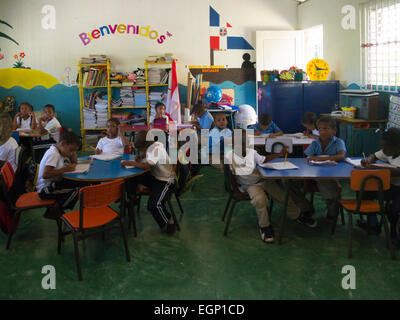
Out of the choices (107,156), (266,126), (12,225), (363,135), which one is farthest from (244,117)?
(12,225)

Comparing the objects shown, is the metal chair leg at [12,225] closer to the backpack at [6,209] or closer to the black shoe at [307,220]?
the backpack at [6,209]

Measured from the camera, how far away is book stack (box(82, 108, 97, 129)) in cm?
833

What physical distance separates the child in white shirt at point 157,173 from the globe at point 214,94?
428 centimetres

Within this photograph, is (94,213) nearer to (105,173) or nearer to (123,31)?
(105,173)

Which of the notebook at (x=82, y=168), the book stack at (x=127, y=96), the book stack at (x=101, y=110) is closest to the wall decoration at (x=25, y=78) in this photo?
the book stack at (x=101, y=110)

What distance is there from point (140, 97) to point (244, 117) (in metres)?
2.13

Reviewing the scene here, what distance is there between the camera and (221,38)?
855cm

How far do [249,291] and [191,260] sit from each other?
662mm

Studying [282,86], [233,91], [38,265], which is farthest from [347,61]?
[38,265]

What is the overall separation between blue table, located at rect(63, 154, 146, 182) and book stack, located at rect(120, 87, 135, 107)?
14.3 feet

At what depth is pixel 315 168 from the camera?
11.9 feet

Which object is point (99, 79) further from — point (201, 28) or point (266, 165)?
point (266, 165)

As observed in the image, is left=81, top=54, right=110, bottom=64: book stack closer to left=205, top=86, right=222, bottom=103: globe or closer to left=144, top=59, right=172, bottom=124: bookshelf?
left=144, top=59, right=172, bottom=124: bookshelf

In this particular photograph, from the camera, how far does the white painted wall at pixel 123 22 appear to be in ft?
27.3
